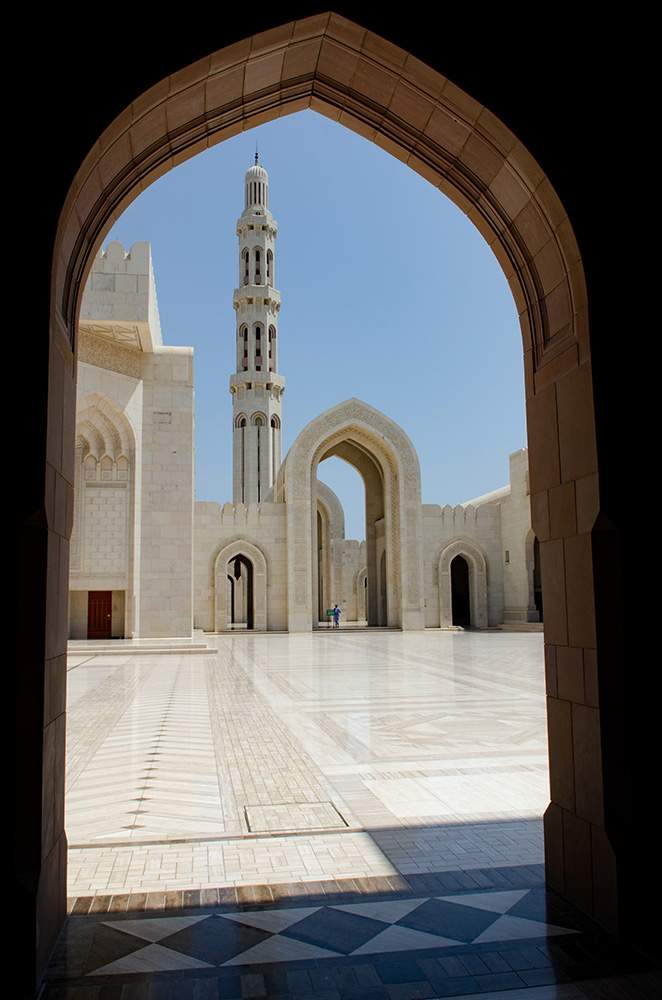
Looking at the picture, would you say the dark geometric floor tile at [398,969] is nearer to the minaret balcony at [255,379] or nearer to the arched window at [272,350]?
the minaret balcony at [255,379]

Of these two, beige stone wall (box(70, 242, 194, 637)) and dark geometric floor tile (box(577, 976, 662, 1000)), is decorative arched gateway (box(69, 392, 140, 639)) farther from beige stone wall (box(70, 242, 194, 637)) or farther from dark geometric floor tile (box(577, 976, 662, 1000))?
dark geometric floor tile (box(577, 976, 662, 1000))

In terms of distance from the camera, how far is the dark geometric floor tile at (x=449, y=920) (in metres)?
2.82

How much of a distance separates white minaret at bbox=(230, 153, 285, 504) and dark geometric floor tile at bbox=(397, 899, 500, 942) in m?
31.5

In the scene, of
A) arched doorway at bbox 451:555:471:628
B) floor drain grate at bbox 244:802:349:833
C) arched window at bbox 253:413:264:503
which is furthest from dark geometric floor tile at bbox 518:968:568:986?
arched window at bbox 253:413:264:503

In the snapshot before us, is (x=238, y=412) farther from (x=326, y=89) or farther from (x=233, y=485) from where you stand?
(x=326, y=89)

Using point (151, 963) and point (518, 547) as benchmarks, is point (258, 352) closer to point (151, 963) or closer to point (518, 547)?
point (518, 547)

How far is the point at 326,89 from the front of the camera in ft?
12.0

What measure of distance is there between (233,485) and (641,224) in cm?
3251

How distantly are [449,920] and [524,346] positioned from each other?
7.99ft

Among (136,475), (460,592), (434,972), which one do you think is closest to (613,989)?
(434,972)

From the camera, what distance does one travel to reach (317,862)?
3.55 meters

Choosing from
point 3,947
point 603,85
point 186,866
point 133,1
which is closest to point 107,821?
point 186,866

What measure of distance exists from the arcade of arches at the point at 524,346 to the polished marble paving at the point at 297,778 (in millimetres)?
759

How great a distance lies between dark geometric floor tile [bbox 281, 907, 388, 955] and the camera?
2.73 metres
